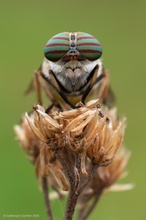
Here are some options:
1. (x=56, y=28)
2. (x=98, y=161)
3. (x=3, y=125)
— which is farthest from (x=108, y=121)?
(x=56, y=28)

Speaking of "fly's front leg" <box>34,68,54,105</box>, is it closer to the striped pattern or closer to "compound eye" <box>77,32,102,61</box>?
the striped pattern

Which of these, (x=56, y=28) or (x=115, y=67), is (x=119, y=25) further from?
(x=115, y=67)

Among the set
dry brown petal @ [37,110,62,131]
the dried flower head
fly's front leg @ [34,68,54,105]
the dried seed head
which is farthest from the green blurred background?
dry brown petal @ [37,110,62,131]

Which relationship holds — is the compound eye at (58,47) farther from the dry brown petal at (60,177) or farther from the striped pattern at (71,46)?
the dry brown petal at (60,177)

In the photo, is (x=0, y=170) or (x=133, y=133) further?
(x=133, y=133)

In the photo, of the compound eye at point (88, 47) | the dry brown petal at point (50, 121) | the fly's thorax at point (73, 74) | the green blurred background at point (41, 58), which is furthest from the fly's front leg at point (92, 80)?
the green blurred background at point (41, 58)

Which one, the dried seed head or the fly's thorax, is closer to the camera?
the dried seed head
